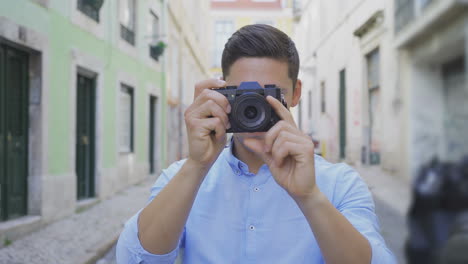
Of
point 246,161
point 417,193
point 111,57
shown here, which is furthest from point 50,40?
point 417,193

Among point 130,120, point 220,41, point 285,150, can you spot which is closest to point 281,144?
point 285,150

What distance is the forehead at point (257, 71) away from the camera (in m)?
1.13

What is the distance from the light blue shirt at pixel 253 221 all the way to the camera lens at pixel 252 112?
16 cm

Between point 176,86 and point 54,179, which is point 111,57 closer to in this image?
point 54,179

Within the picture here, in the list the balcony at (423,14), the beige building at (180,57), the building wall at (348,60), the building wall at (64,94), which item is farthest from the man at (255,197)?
the beige building at (180,57)

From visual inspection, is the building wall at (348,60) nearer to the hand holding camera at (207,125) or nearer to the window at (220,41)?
the window at (220,41)

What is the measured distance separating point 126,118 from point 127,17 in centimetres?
313

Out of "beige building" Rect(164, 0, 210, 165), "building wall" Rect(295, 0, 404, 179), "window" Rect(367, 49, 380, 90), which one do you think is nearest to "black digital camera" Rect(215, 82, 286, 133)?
"building wall" Rect(295, 0, 404, 179)

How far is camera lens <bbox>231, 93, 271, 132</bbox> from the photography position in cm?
105

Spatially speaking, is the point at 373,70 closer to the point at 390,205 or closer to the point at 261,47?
the point at 390,205

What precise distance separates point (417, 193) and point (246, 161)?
0.63 meters

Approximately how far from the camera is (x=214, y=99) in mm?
1081

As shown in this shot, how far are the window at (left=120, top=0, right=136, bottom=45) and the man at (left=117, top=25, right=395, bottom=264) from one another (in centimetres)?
159

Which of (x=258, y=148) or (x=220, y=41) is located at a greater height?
(x=220, y=41)
